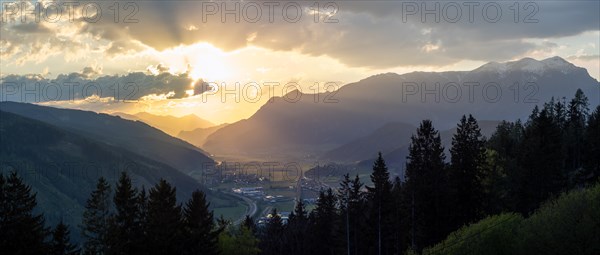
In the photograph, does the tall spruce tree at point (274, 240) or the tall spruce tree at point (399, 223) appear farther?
the tall spruce tree at point (274, 240)

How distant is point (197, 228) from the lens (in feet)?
217

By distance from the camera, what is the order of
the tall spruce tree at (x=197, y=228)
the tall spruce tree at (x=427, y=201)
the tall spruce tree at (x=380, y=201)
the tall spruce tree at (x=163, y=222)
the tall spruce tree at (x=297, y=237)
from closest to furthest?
the tall spruce tree at (x=163, y=222)
the tall spruce tree at (x=197, y=228)
the tall spruce tree at (x=427, y=201)
the tall spruce tree at (x=380, y=201)
the tall spruce tree at (x=297, y=237)

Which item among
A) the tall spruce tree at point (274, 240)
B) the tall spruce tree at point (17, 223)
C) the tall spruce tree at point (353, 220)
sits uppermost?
the tall spruce tree at point (17, 223)

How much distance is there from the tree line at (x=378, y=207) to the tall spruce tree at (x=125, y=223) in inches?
4.7

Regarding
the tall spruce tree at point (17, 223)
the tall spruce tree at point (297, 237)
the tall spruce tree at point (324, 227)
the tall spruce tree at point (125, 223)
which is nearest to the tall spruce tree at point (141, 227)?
the tall spruce tree at point (125, 223)

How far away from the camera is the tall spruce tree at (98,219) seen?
209 feet

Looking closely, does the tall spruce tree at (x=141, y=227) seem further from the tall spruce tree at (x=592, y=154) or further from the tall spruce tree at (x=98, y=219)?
the tall spruce tree at (x=592, y=154)

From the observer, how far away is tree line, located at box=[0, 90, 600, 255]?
60906 millimetres

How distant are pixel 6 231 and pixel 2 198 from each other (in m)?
3.80

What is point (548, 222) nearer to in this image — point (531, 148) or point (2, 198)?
point (531, 148)

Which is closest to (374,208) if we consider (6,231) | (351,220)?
(351,220)

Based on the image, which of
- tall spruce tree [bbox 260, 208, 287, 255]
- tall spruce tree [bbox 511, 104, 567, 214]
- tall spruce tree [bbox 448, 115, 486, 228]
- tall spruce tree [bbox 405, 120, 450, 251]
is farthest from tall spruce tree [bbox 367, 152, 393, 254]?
tall spruce tree [bbox 260, 208, 287, 255]

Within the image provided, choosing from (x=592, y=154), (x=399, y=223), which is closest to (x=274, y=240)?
(x=399, y=223)

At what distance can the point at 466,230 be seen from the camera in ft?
197
